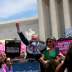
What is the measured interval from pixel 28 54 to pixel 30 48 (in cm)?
12

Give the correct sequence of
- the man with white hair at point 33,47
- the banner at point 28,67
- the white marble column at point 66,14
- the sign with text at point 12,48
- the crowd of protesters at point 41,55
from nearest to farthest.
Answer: the crowd of protesters at point 41,55
the banner at point 28,67
the man with white hair at point 33,47
the sign with text at point 12,48
the white marble column at point 66,14

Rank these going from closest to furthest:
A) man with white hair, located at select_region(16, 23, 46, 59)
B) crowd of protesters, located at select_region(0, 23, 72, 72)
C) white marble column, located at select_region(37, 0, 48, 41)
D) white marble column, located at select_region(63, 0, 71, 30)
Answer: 1. crowd of protesters, located at select_region(0, 23, 72, 72)
2. man with white hair, located at select_region(16, 23, 46, 59)
3. white marble column, located at select_region(63, 0, 71, 30)
4. white marble column, located at select_region(37, 0, 48, 41)

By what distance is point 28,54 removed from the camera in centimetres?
699

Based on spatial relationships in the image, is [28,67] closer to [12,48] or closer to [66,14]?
[12,48]

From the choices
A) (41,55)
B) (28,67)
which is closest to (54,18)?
(41,55)

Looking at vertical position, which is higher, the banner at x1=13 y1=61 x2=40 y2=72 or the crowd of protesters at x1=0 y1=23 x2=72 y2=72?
the crowd of protesters at x1=0 y1=23 x2=72 y2=72

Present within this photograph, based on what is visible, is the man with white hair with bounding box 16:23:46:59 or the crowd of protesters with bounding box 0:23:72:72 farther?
the man with white hair with bounding box 16:23:46:59

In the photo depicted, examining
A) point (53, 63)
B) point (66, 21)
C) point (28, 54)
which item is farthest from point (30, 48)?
point (66, 21)

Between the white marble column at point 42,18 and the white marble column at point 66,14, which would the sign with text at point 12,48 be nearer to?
the white marble column at point 66,14

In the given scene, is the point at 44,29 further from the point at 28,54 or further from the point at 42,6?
the point at 28,54

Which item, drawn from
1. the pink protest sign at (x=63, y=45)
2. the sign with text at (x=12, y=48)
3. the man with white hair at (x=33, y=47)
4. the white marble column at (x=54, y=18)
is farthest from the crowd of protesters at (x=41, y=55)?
the white marble column at (x=54, y=18)

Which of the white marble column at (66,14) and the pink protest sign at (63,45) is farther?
the white marble column at (66,14)

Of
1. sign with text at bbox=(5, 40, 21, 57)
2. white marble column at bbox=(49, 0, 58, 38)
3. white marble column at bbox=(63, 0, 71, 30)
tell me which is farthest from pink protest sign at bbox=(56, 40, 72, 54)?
white marble column at bbox=(49, 0, 58, 38)

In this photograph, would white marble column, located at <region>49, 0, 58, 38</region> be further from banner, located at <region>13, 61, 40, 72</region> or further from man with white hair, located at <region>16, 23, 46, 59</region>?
banner, located at <region>13, 61, 40, 72</region>
